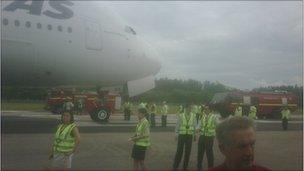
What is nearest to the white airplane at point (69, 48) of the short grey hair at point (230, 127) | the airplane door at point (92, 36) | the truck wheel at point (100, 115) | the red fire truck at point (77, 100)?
the airplane door at point (92, 36)

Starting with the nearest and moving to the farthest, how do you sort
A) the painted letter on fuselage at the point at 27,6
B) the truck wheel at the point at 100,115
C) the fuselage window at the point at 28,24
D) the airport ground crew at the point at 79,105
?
1. the painted letter on fuselage at the point at 27,6
2. the fuselage window at the point at 28,24
3. the truck wheel at the point at 100,115
4. the airport ground crew at the point at 79,105

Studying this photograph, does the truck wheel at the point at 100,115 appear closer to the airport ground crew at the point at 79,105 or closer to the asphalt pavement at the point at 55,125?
the asphalt pavement at the point at 55,125

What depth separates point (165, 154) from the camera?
14.4 metres

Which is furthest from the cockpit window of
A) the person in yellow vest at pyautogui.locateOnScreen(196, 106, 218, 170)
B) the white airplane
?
the person in yellow vest at pyautogui.locateOnScreen(196, 106, 218, 170)

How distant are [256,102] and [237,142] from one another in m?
41.3

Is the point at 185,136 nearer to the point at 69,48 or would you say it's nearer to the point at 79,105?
the point at 69,48

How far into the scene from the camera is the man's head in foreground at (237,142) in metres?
2.71

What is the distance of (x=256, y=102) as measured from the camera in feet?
141

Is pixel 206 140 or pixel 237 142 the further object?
pixel 206 140

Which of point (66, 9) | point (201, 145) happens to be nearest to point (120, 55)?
point (66, 9)

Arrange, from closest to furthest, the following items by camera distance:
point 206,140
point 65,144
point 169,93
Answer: point 65,144, point 206,140, point 169,93

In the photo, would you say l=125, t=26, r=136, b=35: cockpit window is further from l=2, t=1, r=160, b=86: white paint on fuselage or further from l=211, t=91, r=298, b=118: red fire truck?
l=211, t=91, r=298, b=118: red fire truck

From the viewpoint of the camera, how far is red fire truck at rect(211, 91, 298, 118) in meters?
42.2

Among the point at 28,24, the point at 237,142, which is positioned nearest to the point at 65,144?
the point at 237,142
